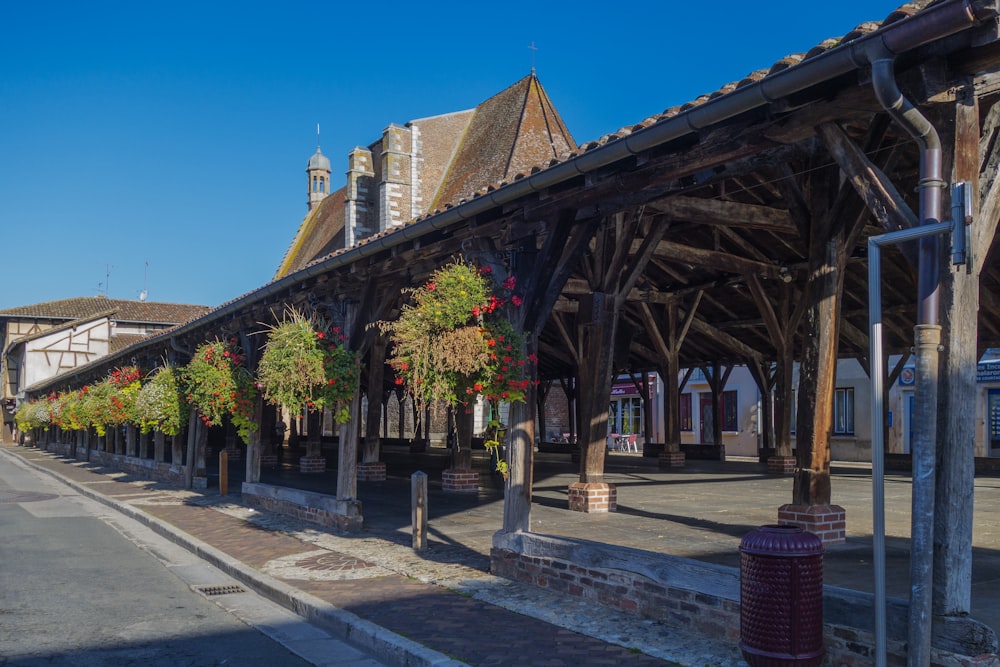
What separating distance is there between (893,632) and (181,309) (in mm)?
55088

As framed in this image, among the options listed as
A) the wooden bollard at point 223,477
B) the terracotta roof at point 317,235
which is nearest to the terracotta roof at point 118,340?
the terracotta roof at point 317,235

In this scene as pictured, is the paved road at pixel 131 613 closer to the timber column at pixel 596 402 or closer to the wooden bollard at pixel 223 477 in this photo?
the wooden bollard at pixel 223 477

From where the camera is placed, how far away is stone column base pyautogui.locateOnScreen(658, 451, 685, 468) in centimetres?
1810

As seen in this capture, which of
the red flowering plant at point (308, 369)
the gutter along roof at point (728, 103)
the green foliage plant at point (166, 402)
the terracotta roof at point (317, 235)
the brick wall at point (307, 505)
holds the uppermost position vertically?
the terracotta roof at point (317, 235)

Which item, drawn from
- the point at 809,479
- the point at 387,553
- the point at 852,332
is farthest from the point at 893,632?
the point at 852,332

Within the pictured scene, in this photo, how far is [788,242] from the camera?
1263cm

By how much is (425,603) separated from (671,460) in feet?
41.0

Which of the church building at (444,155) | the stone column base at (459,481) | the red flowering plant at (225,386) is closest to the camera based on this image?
the red flowering plant at (225,386)

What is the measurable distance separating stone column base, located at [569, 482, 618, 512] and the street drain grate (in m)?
4.14

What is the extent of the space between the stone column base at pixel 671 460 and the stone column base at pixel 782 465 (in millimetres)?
2066

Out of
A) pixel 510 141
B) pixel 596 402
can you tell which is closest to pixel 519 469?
pixel 596 402

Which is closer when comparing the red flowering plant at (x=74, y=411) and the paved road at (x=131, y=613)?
the paved road at (x=131, y=613)

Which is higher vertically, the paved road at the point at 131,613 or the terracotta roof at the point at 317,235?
the terracotta roof at the point at 317,235

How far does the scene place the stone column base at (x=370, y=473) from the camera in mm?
15961
